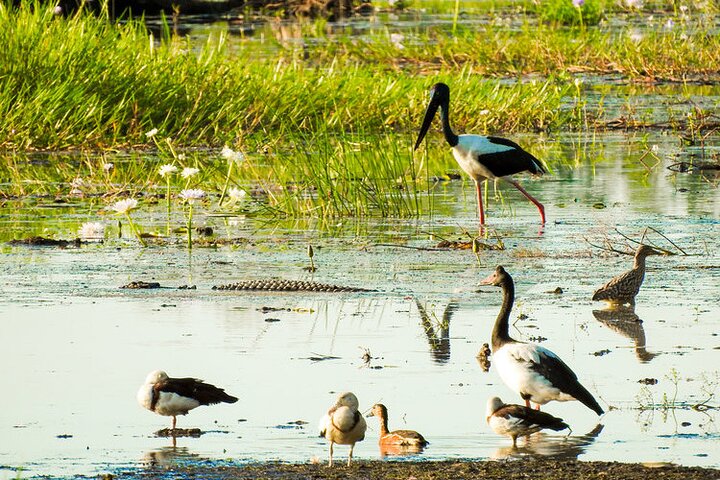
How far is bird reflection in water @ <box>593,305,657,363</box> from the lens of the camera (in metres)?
8.61

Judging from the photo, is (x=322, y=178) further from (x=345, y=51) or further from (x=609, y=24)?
(x=609, y=24)

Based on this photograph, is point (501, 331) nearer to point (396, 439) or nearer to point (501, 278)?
point (501, 278)

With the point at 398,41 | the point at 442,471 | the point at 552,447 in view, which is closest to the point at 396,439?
the point at 442,471

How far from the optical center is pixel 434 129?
21.3m

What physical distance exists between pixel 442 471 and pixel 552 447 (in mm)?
868

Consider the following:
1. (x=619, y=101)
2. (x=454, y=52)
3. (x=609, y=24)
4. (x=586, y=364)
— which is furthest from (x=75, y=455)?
(x=609, y=24)

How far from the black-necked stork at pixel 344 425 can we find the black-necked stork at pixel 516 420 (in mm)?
585

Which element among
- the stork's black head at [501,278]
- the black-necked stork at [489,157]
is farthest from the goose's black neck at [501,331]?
the black-necked stork at [489,157]

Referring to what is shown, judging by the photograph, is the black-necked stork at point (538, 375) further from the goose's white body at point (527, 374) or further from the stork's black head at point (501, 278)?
the stork's black head at point (501, 278)

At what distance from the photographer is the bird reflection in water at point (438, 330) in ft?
28.2

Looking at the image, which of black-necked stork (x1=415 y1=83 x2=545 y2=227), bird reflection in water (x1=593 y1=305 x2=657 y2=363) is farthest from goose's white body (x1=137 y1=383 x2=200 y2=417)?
black-necked stork (x1=415 y1=83 x2=545 y2=227)

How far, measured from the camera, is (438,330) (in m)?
9.23

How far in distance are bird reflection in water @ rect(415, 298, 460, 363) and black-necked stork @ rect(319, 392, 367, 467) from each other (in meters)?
1.85

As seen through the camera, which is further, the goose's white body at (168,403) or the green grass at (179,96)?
the green grass at (179,96)
